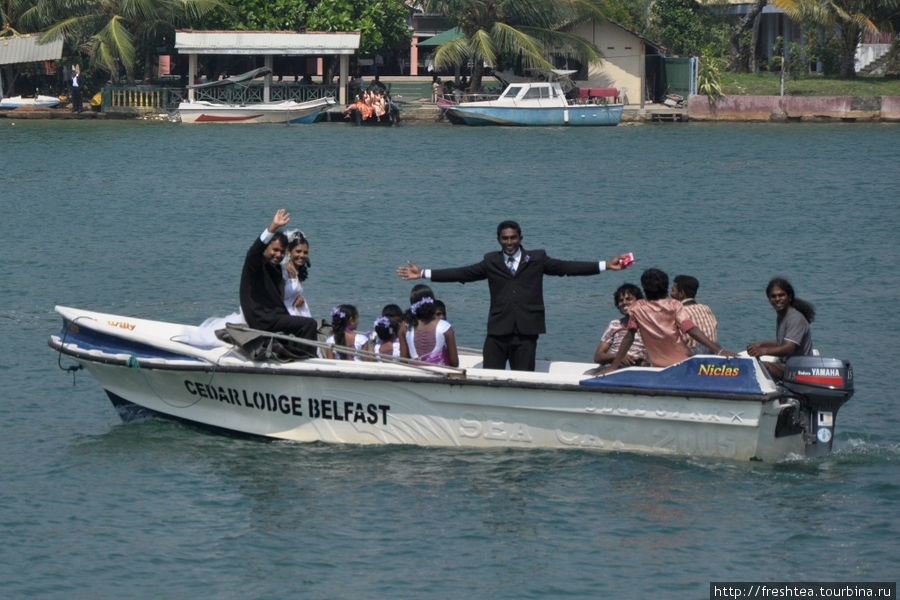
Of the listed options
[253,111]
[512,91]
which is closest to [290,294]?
[512,91]

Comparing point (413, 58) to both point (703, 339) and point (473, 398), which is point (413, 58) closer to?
point (473, 398)

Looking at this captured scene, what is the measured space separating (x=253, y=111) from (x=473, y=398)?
43033mm

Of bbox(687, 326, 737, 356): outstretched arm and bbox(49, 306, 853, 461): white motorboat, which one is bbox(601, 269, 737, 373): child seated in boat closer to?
bbox(687, 326, 737, 356): outstretched arm

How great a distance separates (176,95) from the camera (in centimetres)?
5544

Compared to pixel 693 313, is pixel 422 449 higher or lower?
lower

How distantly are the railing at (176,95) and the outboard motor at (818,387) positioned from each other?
147ft

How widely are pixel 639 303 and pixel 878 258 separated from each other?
14608 millimetres

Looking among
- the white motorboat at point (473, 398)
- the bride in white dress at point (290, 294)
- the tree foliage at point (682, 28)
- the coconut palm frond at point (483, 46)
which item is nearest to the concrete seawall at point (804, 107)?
the tree foliage at point (682, 28)

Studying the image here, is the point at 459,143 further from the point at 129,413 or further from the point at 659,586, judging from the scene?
the point at 659,586

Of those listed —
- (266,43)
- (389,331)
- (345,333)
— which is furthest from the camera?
(266,43)

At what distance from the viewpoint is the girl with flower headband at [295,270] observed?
12227 mm

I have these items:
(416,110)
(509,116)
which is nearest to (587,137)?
(509,116)

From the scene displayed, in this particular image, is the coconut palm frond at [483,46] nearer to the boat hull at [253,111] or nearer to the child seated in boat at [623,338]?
the boat hull at [253,111]

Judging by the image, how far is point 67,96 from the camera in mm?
57562
